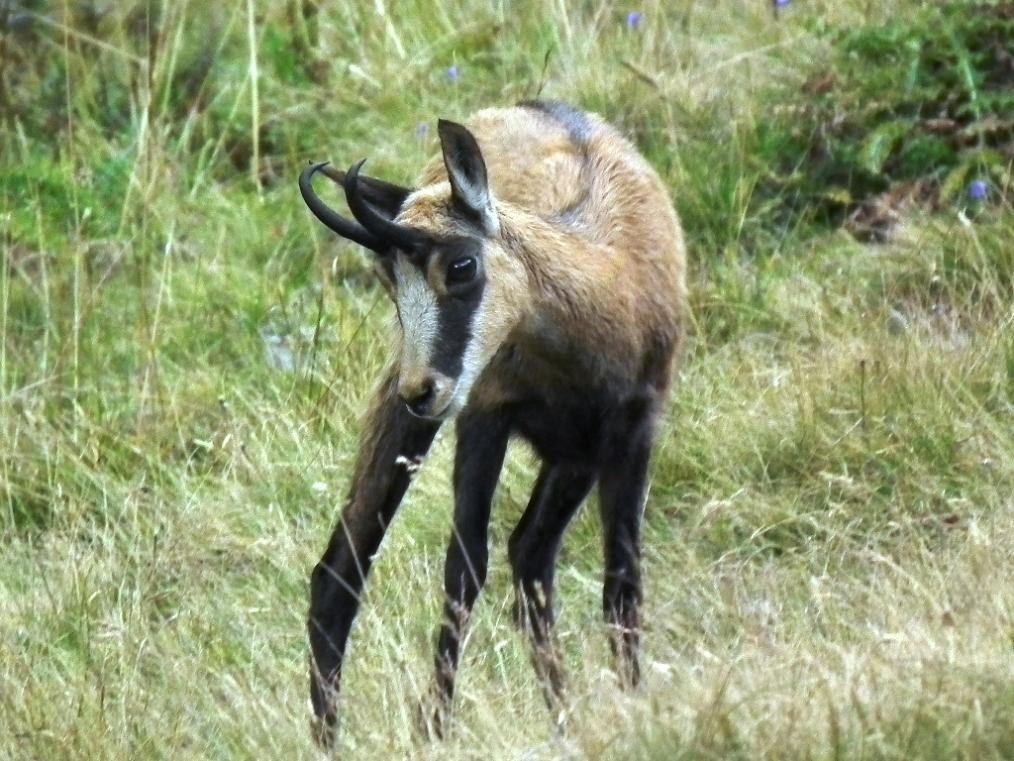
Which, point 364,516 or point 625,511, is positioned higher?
point 625,511

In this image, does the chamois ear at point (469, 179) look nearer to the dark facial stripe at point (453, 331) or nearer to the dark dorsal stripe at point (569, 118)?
the dark facial stripe at point (453, 331)

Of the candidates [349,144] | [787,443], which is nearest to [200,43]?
[349,144]

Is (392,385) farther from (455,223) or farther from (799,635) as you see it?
(799,635)

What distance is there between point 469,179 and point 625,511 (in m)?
1.02

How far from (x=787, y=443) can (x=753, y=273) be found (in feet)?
5.04

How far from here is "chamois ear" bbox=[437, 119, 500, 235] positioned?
5.34 m

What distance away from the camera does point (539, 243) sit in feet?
18.4

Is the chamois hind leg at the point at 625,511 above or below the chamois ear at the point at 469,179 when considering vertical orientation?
below

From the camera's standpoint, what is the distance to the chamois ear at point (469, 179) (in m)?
5.34

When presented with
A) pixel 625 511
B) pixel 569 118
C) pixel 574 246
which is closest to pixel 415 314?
pixel 574 246

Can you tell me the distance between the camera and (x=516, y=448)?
707cm

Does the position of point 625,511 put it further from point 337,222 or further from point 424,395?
point 337,222

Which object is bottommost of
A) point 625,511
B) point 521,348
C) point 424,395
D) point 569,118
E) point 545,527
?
point 545,527

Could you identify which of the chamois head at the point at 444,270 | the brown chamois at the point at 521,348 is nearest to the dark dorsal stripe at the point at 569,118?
the brown chamois at the point at 521,348
